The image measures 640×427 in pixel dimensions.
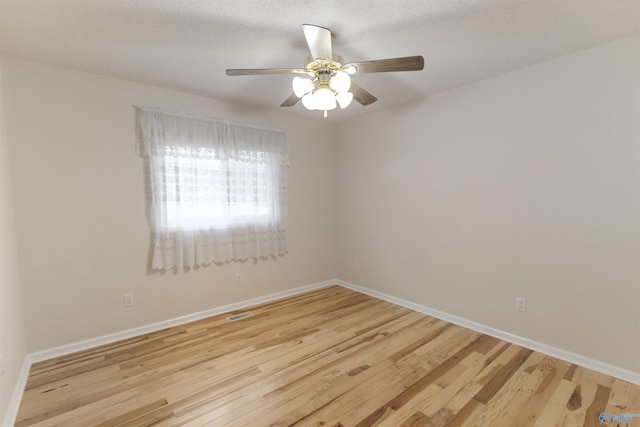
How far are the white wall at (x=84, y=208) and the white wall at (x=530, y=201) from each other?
7.43 feet

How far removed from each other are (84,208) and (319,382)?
7.91 ft

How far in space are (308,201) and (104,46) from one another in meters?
2.59

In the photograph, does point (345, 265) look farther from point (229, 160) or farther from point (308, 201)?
point (229, 160)

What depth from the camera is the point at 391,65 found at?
1.74 m

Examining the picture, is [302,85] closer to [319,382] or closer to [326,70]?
[326,70]

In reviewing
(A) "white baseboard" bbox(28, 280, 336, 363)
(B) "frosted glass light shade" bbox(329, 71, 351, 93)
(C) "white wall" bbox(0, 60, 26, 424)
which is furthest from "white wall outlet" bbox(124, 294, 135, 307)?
(B) "frosted glass light shade" bbox(329, 71, 351, 93)

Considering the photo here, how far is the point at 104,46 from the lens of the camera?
206cm

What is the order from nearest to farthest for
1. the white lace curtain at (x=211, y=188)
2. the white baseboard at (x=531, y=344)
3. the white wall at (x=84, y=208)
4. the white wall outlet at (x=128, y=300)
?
1. the white baseboard at (x=531, y=344)
2. the white wall at (x=84, y=208)
3. the white wall outlet at (x=128, y=300)
4. the white lace curtain at (x=211, y=188)

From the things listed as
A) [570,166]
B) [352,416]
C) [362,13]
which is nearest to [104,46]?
[362,13]

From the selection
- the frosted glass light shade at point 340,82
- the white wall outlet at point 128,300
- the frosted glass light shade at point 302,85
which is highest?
the frosted glass light shade at point 302,85

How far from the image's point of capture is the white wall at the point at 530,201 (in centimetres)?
204

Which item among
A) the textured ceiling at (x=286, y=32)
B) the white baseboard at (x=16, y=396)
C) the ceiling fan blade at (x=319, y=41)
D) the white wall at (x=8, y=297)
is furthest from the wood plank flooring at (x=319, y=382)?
the textured ceiling at (x=286, y=32)

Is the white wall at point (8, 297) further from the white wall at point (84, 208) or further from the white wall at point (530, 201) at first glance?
the white wall at point (530, 201)

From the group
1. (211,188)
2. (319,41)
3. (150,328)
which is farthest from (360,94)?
(150,328)
